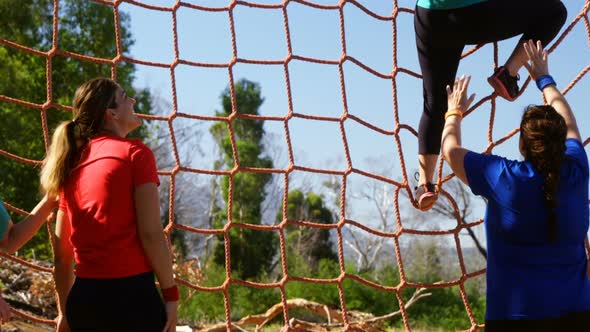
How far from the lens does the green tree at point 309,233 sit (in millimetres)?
13414

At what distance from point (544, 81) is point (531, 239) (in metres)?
0.61

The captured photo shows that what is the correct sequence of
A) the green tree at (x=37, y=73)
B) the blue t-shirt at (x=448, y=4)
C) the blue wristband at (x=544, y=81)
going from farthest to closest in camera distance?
the green tree at (x=37, y=73) < the blue t-shirt at (x=448, y=4) < the blue wristband at (x=544, y=81)

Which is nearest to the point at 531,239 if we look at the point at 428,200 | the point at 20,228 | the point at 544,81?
the point at 544,81

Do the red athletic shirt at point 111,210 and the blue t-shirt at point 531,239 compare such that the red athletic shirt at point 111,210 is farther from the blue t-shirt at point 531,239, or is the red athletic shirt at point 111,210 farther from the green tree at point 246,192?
the green tree at point 246,192

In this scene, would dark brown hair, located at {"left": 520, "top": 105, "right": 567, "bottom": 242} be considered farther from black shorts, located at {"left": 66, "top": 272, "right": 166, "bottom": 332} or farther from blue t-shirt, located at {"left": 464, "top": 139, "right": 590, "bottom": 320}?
black shorts, located at {"left": 66, "top": 272, "right": 166, "bottom": 332}

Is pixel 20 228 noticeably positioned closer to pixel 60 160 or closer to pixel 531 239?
pixel 60 160

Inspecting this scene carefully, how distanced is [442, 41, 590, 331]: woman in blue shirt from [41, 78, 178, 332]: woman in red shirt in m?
0.75

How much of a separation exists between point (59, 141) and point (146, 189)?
0.27m

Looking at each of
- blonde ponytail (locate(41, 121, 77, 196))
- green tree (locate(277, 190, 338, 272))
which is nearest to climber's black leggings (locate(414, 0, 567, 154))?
blonde ponytail (locate(41, 121, 77, 196))

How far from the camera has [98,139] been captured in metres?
1.87

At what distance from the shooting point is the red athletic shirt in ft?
5.87

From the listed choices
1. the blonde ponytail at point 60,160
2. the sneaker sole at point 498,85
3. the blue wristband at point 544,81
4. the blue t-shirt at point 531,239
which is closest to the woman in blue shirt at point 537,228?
the blue t-shirt at point 531,239

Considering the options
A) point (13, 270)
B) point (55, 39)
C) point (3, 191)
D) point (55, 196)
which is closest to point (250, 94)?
point (3, 191)

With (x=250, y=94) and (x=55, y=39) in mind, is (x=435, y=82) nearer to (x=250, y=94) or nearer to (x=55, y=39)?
(x=55, y=39)
